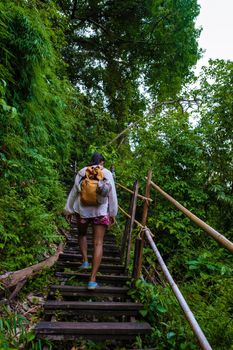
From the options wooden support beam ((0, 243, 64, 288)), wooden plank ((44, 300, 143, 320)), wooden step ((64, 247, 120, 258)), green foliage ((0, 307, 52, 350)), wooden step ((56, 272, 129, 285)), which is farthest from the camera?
wooden step ((64, 247, 120, 258))

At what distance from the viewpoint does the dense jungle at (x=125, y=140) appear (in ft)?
9.34

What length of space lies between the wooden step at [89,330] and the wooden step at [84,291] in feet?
1.76

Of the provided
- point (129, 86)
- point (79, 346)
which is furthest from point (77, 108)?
point (79, 346)

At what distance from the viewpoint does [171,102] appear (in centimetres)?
1327

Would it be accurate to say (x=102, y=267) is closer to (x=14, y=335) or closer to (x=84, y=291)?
(x=84, y=291)

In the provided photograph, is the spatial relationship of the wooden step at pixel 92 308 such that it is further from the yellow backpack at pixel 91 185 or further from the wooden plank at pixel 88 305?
the yellow backpack at pixel 91 185

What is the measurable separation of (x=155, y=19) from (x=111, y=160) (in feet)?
19.7

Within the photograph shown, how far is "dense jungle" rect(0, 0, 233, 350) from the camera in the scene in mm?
2846

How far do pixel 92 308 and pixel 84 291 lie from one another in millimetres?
294

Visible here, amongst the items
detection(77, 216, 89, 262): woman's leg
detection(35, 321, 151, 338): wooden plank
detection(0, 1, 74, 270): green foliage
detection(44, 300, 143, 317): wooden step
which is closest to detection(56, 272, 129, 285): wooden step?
detection(77, 216, 89, 262): woman's leg

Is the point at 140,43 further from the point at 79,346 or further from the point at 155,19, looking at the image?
the point at 79,346

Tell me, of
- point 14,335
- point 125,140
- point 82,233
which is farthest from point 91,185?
point 125,140

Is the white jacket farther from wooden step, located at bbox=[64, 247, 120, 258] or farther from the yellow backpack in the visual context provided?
wooden step, located at bbox=[64, 247, 120, 258]

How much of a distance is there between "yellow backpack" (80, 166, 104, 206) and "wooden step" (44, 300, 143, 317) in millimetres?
1013
